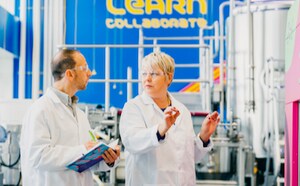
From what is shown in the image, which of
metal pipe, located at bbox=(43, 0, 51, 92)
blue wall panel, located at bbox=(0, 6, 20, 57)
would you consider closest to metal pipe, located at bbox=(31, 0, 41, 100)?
metal pipe, located at bbox=(43, 0, 51, 92)

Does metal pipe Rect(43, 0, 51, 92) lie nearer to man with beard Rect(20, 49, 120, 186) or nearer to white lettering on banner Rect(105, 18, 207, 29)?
white lettering on banner Rect(105, 18, 207, 29)

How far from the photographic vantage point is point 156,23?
8695 mm

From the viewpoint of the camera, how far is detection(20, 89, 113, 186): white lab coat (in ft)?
7.98

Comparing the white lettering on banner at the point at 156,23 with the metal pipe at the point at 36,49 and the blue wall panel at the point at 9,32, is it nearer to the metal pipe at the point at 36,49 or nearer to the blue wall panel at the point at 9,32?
the metal pipe at the point at 36,49

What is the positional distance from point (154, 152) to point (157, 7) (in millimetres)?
6259

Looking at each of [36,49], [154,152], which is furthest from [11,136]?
[154,152]

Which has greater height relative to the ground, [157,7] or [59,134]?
[157,7]

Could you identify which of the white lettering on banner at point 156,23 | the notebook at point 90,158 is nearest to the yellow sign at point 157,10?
the white lettering on banner at point 156,23

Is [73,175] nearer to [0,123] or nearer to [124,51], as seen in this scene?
[0,123]

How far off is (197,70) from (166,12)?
1.08m

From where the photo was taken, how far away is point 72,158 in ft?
8.03

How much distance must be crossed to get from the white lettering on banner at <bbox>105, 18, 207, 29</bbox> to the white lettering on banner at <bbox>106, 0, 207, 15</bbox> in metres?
0.12

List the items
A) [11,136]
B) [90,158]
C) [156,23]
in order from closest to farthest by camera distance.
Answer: [90,158], [11,136], [156,23]

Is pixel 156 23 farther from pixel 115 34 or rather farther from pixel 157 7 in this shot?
pixel 115 34
